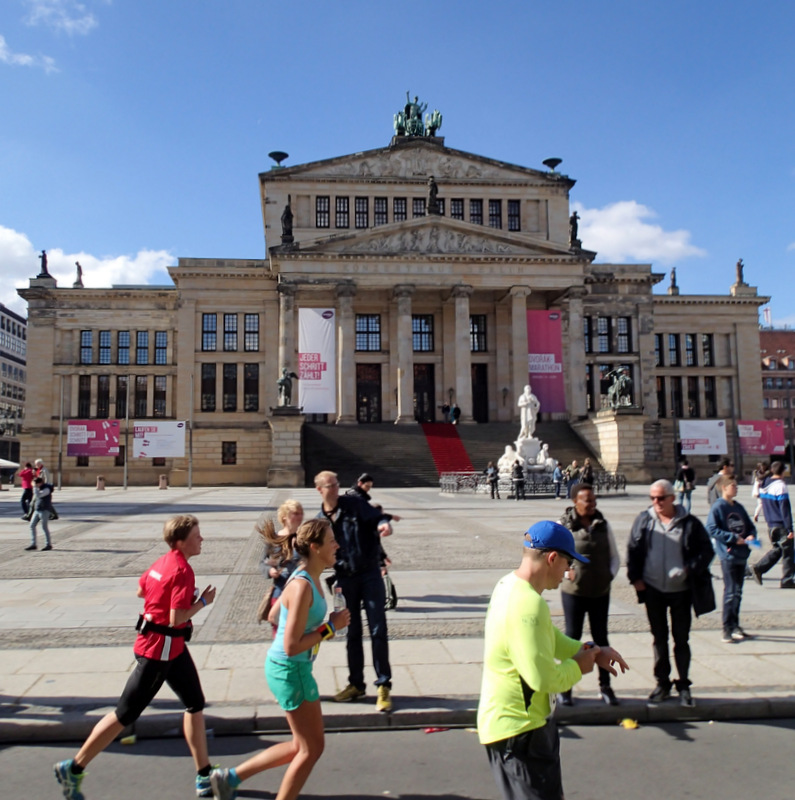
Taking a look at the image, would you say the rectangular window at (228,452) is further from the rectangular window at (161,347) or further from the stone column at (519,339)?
the stone column at (519,339)

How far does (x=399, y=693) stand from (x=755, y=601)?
6.69 m

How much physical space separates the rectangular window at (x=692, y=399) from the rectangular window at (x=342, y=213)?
32661mm

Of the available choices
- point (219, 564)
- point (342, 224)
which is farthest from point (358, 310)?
point (219, 564)

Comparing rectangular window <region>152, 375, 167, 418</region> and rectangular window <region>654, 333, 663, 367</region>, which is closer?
rectangular window <region>152, 375, 167, 418</region>

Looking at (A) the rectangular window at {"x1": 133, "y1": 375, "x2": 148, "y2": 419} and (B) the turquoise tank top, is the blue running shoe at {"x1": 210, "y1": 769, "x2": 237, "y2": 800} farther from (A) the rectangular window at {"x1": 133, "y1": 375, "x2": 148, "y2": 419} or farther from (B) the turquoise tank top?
(A) the rectangular window at {"x1": 133, "y1": 375, "x2": 148, "y2": 419}

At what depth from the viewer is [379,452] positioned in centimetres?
4722

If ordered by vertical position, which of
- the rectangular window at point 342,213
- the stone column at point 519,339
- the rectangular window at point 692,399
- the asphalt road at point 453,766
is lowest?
the asphalt road at point 453,766

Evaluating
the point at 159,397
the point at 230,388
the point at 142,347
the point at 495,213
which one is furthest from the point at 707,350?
the point at 142,347

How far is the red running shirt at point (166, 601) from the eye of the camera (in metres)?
5.19

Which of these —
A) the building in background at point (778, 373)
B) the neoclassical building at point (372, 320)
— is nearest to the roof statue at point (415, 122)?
the neoclassical building at point (372, 320)

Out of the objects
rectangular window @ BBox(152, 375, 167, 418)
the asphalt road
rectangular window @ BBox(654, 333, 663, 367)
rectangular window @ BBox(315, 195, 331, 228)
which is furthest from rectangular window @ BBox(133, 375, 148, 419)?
the asphalt road

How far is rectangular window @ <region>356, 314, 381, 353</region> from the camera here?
198ft

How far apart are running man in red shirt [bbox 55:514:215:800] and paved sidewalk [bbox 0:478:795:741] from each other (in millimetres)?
1334

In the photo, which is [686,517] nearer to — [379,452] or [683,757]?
[683,757]
